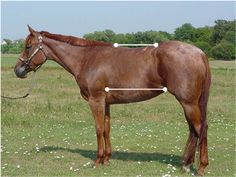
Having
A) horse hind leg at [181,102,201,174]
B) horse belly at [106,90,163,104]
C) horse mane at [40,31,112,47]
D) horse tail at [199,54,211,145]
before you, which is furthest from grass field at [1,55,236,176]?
horse mane at [40,31,112,47]

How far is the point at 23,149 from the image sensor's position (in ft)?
31.1

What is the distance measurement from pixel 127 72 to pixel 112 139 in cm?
378

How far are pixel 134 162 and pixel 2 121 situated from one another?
6.21 m

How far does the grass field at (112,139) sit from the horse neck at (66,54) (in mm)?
1981

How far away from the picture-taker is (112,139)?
35.0 ft

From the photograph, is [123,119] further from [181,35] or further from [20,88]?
[181,35]

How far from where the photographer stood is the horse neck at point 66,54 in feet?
26.1

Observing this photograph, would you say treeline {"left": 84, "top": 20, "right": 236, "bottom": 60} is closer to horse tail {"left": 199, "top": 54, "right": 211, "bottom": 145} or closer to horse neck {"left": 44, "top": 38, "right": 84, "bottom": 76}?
Result: horse neck {"left": 44, "top": 38, "right": 84, "bottom": 76}

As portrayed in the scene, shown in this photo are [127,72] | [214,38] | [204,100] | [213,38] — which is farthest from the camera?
[214,38]

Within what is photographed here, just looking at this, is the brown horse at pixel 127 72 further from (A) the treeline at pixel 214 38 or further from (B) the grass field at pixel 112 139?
(A) the treeline at pixel 214 38

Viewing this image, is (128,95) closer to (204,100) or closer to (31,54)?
(204,100)

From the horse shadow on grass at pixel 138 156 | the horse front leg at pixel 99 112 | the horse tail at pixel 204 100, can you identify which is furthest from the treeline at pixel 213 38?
the horse tail at pixel 204 100

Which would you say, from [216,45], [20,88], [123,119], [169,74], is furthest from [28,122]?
[216,45]

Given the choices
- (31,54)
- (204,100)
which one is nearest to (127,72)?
(204,100)
